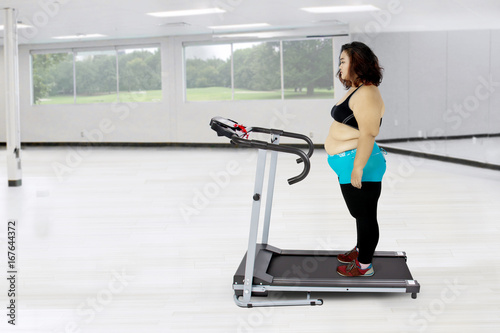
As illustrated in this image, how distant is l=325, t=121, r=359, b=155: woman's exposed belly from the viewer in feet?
9.09

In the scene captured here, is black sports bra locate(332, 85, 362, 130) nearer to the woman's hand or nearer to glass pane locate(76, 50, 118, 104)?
the woman's hand

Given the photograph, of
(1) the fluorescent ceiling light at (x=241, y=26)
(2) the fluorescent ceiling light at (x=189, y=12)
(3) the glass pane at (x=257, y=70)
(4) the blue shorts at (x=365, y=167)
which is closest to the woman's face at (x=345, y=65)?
(4) the blue shorts at (x=365, y=167)

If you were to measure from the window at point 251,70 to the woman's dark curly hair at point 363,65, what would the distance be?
950cm

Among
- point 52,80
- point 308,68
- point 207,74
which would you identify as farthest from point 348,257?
point 52,80

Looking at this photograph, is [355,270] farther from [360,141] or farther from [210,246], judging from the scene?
[210,246]

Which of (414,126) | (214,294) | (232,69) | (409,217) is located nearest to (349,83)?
(214,294)

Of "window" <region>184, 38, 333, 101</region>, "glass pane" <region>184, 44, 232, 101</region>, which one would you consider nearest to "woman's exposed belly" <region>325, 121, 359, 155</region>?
"window" <region>184, 38, 333, 101</region>

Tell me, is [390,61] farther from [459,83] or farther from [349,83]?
[349,83]

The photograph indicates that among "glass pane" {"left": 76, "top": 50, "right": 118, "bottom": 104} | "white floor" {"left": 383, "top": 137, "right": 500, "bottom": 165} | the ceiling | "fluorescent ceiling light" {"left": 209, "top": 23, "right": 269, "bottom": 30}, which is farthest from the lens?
"glass pane" {"left": 76, "top": 50, "right": 118, "bottom": 104}

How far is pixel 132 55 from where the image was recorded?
13.0m

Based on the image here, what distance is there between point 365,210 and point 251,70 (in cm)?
1039

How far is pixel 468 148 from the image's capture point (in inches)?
337

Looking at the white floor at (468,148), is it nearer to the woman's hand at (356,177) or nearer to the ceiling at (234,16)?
the ceiling at (234,16)

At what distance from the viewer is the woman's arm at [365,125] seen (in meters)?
2.65
